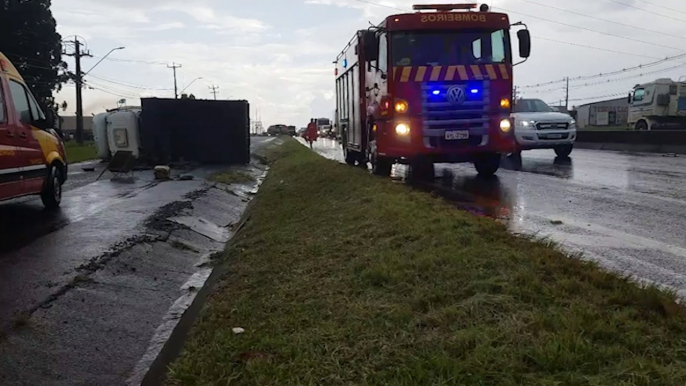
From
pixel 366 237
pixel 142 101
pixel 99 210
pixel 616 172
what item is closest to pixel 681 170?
Answer: pixel 616 172

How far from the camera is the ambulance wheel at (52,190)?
10.2 m

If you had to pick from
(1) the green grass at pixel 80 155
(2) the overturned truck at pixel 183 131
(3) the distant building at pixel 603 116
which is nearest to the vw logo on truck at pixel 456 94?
(2) the overturned truck at pixel 183 131

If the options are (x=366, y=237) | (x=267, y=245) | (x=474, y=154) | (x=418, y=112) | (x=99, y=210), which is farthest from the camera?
(x=474, y=154)

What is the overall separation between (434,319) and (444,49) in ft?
28.1

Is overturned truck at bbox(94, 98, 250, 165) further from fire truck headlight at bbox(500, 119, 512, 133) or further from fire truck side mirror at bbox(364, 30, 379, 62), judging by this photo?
fire truck headlight at bbox(500, 119, 512, 133)

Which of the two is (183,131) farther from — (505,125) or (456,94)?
(505,125)

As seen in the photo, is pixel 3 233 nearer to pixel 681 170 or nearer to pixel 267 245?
pixel 267 245

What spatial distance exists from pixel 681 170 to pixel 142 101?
16902 mm

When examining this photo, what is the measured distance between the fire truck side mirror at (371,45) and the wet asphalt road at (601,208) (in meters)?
2.79

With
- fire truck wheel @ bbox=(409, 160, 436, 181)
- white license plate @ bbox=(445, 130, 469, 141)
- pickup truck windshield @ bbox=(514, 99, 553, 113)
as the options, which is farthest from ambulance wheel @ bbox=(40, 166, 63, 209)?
pickup truck windshield @ bbox=(514, 99, 553, 113)

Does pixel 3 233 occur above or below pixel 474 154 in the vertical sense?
below

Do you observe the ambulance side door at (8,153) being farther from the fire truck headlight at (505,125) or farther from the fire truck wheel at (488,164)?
the fire truck wheel at (488,164)

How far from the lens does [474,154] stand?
1220 cm

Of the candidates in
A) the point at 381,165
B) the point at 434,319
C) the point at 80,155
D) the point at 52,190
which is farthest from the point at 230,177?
the point at 80,155
